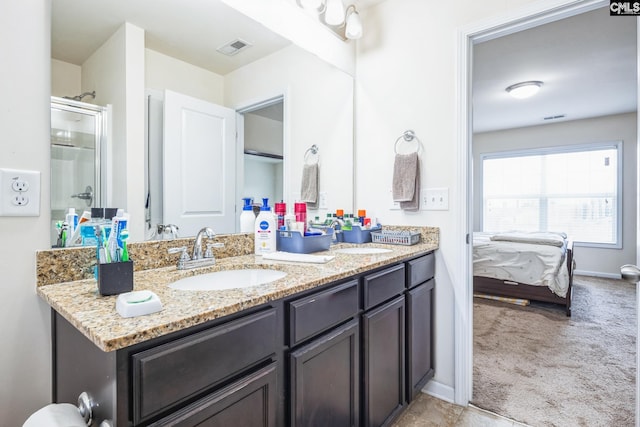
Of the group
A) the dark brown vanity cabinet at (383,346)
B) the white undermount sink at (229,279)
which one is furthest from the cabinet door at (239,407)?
the dark brown vanity cabinet at (383,346)

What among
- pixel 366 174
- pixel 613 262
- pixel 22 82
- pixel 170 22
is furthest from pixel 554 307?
pixel 22 82

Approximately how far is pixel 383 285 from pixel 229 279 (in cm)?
63

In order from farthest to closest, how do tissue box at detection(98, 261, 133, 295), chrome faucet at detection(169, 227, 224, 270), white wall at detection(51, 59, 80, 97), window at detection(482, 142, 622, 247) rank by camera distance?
window at detection(482, 142, 622, 247), chrome faucet at detection(169, 227, 224, 270), white wall at detection(51, 59, 80, 97), tissue box at detection(98, 261, 133, 295)

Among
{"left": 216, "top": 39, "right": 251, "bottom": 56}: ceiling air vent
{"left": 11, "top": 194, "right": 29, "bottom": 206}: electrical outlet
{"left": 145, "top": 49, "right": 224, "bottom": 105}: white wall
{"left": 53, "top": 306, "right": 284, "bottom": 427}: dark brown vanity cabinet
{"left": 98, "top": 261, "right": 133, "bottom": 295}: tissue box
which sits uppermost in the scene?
{"left": 216, "top": 39, "right": 251, "bottom": 56}: ceiling air vent

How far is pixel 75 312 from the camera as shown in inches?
28.3

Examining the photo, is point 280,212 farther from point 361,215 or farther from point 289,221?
point 361,215

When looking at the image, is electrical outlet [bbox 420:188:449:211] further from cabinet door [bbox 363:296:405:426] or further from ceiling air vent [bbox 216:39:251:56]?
ceiling air vent [bbox 216:39:251:56]

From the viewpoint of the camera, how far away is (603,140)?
4871mm

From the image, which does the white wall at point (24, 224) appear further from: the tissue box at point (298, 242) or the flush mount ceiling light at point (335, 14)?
the flush mount ceiling light at point (335, 14)

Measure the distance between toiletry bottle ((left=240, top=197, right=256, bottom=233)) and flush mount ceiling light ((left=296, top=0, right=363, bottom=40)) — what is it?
1.14 meters

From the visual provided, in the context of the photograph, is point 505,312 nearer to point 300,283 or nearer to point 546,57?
point 546,57

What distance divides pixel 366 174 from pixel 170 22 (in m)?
1.34

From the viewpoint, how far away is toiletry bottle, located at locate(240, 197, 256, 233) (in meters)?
1.53

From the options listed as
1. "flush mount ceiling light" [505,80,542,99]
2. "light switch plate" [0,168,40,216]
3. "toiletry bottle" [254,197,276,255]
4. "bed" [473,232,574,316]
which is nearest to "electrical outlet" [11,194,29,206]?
"light switch plate" [0,168,40,216]
